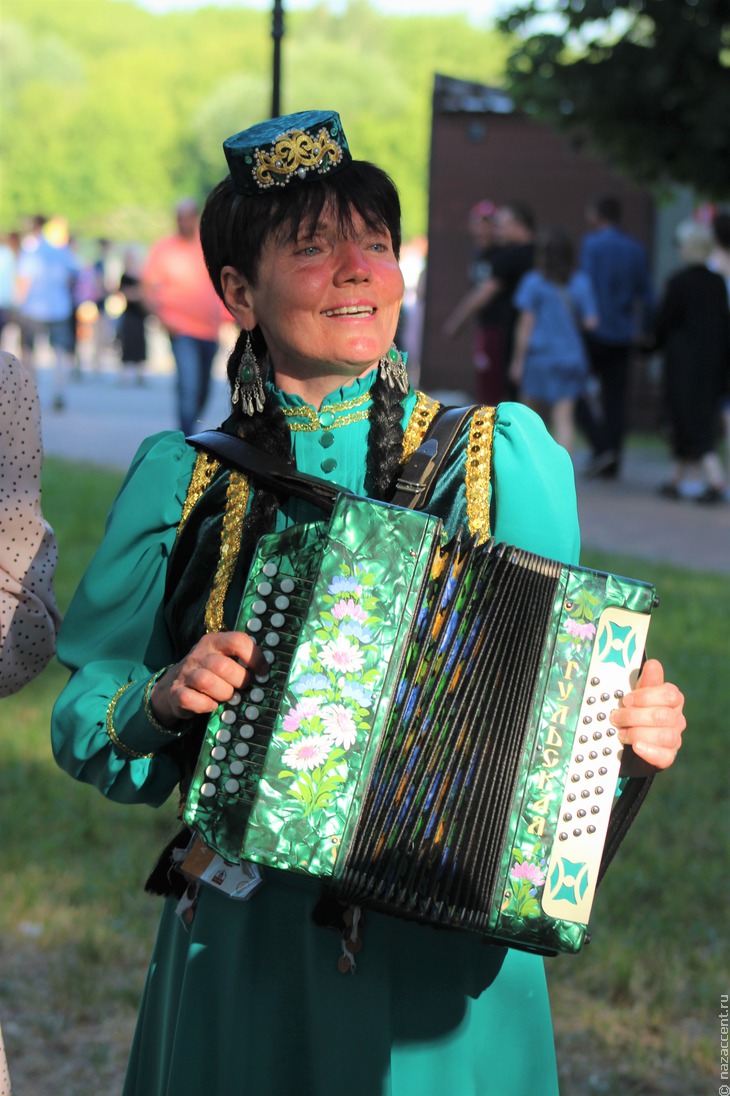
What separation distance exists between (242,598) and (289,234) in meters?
0.56

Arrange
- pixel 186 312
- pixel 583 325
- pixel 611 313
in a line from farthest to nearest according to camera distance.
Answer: pixel 611 313 < pixel 583 325 < pixel 186 312

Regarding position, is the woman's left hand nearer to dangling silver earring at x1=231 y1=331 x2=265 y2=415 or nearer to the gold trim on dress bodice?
the gold trim on dress bodice

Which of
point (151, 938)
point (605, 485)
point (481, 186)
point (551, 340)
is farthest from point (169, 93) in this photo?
point (151, 938)

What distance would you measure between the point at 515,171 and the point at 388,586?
15.8 metres

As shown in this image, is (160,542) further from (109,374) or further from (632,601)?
(109,374)

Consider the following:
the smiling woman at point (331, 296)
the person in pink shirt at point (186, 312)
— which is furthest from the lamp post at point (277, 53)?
the person in pink shirt at point (186, 312)

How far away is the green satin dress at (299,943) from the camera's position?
2.10 metres

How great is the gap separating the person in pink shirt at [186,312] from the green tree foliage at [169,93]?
53.0m

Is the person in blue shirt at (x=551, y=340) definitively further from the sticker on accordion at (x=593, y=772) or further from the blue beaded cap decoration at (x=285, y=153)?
the sticker on accordion at (x=593, y=772)

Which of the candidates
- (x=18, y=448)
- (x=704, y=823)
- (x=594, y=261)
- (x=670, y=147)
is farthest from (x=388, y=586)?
(x=594, y=261)

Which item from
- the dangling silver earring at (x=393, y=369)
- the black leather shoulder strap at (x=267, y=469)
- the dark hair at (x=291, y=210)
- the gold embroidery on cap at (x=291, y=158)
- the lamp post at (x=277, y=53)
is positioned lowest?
the black leather shoulder strap at (x=267, y=469)

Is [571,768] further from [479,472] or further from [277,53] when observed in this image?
[277,53]

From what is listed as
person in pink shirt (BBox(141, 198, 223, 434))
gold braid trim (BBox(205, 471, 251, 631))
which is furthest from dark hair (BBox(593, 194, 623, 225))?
gold braid trim (BBox(205, 471, 251, 631))

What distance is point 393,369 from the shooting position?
2275 millimetres
